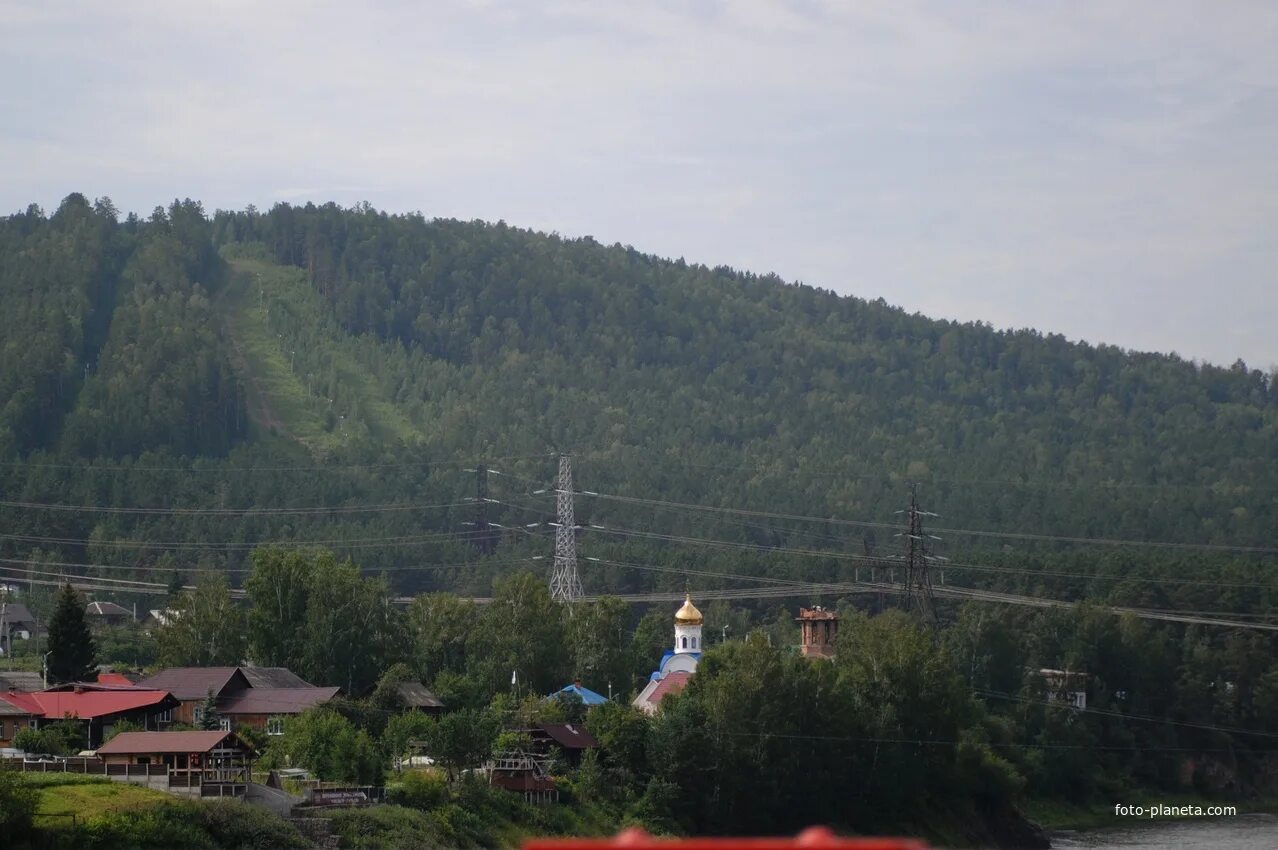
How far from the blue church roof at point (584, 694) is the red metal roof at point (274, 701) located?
1240 centimetres

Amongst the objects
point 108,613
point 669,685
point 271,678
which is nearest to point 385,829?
point 271,678

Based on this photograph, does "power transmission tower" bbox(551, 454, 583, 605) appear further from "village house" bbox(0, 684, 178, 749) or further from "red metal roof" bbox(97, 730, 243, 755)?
"red metal roof" bbox(97, 730, 243, 755)

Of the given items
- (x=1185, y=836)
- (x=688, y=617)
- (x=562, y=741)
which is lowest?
(x=1185, y=836)

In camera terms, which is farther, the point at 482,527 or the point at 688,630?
the point at 482,527

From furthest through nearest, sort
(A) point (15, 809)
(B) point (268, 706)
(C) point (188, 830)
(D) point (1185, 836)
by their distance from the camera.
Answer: (D) point (1185, 836) < (B) point (268, 706) < (C) point (188, 830) < (A) point (15, 809)

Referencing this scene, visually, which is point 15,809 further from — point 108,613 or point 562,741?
point 108,613

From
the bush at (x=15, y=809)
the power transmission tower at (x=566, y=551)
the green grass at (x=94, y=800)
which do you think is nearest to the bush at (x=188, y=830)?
the green grass at (x=94, y=800)

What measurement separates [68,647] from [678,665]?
30.2 metres

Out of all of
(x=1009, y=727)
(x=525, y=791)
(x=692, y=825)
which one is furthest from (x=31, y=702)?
(x=1009, y=727)

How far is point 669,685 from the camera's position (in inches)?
3541

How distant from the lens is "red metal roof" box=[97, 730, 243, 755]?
205 feet

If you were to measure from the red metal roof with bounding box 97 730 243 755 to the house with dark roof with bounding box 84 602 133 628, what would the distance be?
2088 inches

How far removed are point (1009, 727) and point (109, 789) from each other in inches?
2076

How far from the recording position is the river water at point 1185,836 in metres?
80.2
